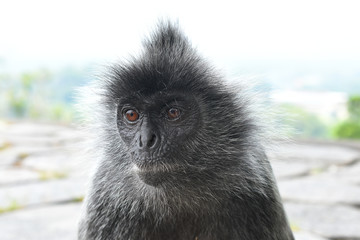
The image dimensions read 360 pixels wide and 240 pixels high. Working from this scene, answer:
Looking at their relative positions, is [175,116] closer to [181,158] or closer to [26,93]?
[181,158]

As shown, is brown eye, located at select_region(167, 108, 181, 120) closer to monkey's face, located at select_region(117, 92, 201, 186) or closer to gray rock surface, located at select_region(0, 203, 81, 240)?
monkey's face, located at select_region(117, 92, 201, 186)

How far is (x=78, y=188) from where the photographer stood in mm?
4930

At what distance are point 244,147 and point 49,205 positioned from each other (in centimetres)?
214

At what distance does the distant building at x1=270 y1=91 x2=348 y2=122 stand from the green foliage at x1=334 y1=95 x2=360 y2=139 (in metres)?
0.09

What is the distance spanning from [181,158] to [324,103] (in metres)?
5.88

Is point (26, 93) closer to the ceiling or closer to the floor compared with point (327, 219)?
closer to the ceiling

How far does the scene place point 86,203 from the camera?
2.98 meters

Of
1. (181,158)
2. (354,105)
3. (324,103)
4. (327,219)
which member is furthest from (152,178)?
(354,105)

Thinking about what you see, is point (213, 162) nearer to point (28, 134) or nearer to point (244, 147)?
point (244, 147)

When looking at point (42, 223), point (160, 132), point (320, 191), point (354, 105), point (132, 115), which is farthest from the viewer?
point (354, 105)

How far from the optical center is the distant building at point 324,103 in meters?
7.65

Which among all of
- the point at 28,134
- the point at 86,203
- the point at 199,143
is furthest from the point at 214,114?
the point at 28,134

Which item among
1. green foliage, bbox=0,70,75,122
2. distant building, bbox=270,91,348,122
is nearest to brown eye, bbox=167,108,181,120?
distant building, bbox=270,91,348,122

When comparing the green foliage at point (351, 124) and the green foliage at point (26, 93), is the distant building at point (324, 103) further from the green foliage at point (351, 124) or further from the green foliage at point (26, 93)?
the green foliage at point (26, 93)
